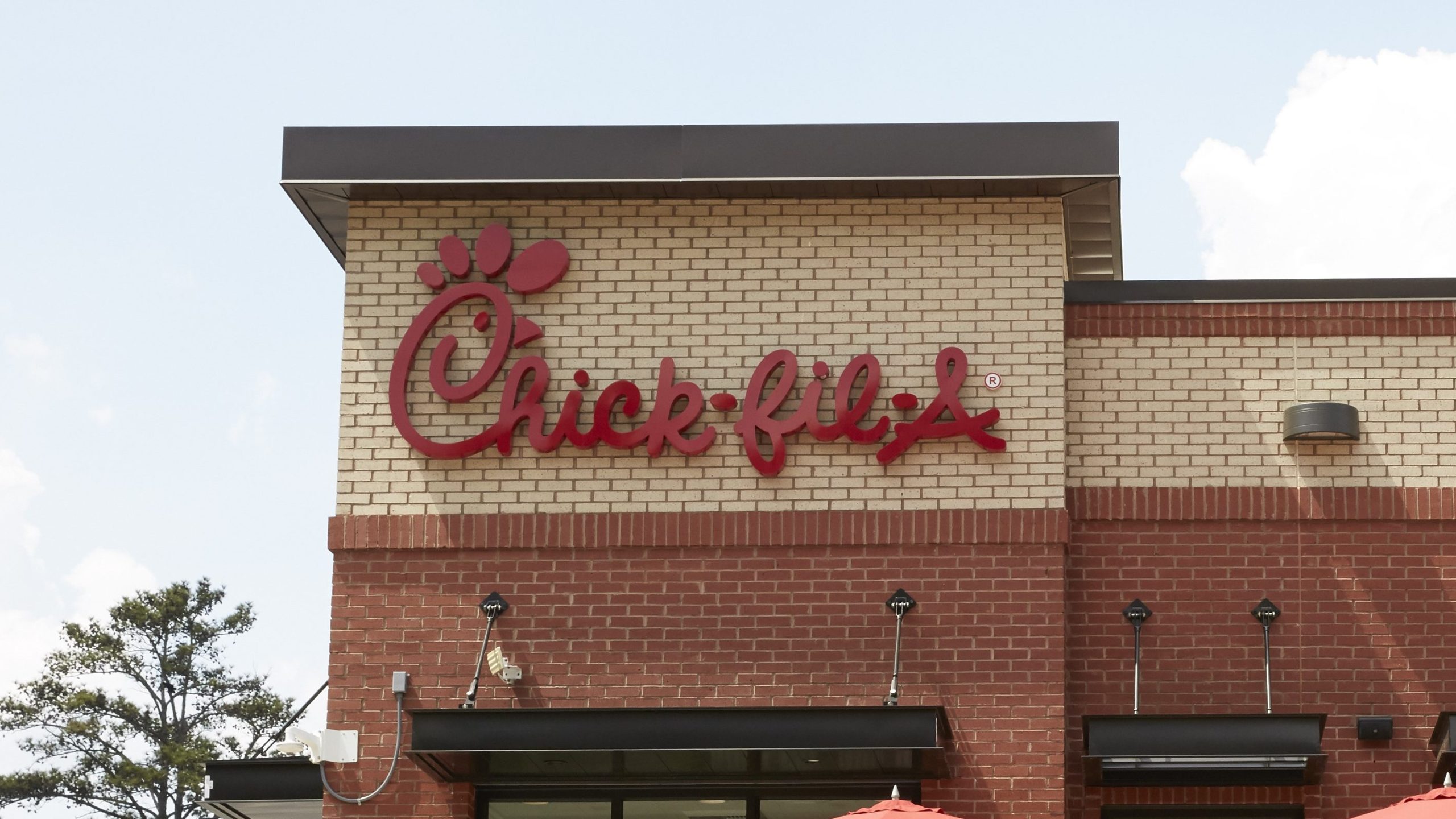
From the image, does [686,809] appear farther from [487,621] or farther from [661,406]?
[661,406]

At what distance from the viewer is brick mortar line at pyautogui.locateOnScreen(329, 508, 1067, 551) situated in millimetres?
13461

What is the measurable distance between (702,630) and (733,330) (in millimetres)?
2257

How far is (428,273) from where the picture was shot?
1419 cm

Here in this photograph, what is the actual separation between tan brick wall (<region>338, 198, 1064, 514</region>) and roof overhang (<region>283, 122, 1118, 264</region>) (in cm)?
20

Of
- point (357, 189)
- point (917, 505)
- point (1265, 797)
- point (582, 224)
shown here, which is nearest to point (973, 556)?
point (917, 505)

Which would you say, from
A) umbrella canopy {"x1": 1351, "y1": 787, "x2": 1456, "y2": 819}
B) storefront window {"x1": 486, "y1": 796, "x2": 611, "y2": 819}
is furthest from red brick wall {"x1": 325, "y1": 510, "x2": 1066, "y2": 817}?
umbrella canopy {"x1": 1351, "y1": 787, "x2": 1456, "y2": 819}

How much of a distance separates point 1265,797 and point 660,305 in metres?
5.65

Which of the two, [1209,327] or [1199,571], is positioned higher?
[1209,327]

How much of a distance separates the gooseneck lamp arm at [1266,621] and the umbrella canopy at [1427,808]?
116 inches

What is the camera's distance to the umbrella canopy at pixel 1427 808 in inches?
394

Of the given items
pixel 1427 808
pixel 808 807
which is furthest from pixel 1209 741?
pixel 808 807

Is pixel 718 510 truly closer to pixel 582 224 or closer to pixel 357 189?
pixel 582 224

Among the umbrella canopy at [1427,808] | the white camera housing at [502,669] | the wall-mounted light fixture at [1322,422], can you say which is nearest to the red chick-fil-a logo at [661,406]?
the white camera housing at [502,669]

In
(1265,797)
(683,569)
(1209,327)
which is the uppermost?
(1209,327)
